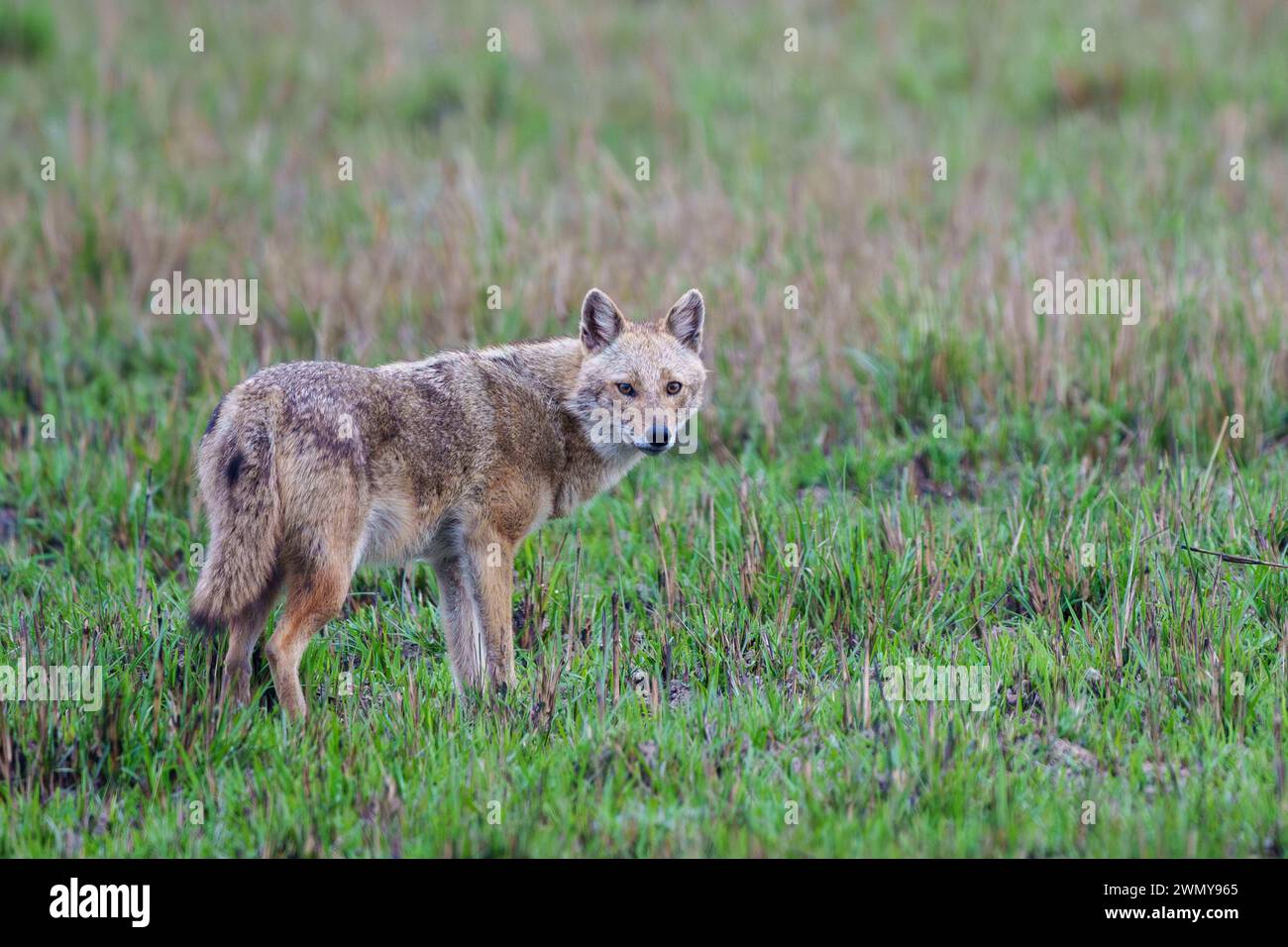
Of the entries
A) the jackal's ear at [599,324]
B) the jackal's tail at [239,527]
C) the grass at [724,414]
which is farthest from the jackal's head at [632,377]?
the jackal's tail at [239,527]

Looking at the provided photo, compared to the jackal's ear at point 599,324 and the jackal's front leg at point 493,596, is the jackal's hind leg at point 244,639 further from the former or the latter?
the jackal's ear at point 599,324

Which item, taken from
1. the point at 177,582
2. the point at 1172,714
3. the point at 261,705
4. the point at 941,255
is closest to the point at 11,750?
the point at 261,705

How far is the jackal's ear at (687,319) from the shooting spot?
22.3 feet

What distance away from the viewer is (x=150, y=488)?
729cm

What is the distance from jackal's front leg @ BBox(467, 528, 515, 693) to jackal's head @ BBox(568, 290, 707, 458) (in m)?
0.74

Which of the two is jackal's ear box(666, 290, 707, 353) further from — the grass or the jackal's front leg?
the jackal's front leg

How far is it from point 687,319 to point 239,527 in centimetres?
247

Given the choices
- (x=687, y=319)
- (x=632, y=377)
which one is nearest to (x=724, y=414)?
(x=687, y=319)

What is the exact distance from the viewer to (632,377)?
636 cm

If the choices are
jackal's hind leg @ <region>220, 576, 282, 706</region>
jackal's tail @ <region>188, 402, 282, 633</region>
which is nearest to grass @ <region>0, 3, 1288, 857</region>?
jackal's hind leg @ <region>220, 576, 282, 706</region>

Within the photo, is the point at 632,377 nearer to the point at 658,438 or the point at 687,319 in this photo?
the point at 658,438

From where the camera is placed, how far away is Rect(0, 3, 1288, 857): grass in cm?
490

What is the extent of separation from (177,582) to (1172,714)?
447cm

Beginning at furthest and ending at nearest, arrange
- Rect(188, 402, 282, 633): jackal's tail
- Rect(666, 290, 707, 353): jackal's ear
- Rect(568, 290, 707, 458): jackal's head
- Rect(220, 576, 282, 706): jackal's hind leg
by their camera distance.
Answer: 1. Rect(666, 290, 707, 353): jackal's ear
2. Rect(568, 290, 707, 458): jackal's head
3. Rect(220, 576, 282, 706): jackal's hind leg
4. Rect(188, 402, 282, 633): jackal's tail
